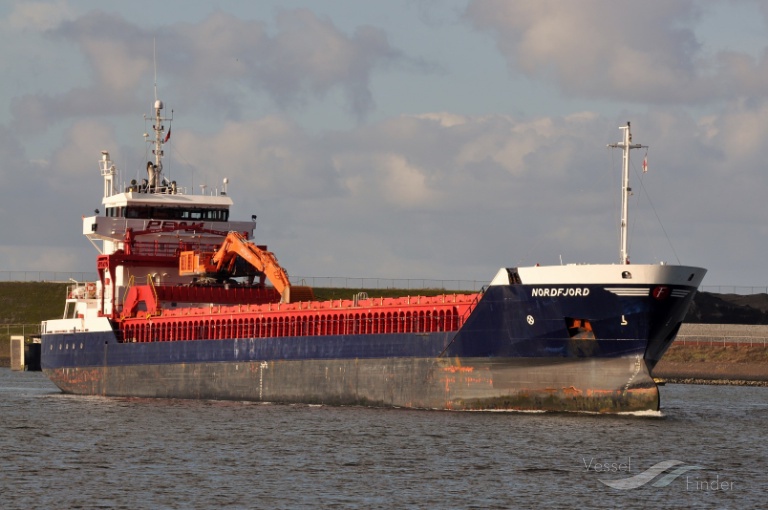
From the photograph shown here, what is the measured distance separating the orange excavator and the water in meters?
9.45

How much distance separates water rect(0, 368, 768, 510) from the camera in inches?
1099

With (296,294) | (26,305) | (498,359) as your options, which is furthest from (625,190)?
(26,305)

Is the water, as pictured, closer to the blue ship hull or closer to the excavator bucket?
the blue ship hull

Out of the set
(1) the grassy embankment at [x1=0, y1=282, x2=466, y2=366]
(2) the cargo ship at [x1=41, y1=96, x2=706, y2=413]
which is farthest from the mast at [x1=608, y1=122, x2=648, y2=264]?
(1) the grassy embankment at [x1=0, y1=282, x2=466, y2=366]

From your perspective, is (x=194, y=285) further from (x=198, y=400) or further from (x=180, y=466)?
(x=180, y=466)

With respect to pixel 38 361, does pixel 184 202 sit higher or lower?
higher

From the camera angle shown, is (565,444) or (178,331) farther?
(178,331)

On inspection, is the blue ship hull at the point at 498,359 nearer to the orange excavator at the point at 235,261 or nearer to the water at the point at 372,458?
the water at the point at 372,458

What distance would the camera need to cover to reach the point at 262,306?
52.3m

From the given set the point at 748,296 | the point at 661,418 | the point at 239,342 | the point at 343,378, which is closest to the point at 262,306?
the point at 239,342

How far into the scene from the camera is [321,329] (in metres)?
49.2

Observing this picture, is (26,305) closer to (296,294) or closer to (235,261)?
(235,261)

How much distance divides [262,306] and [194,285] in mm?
7928

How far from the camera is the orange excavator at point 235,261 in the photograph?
5522cm
